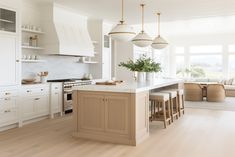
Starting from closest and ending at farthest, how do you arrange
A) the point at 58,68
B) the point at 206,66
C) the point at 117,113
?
the point at 117,113
the point at 58,68
the point at 206,66

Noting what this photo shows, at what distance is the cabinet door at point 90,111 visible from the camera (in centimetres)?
438

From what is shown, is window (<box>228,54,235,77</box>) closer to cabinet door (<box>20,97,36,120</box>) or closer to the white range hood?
the white range hood

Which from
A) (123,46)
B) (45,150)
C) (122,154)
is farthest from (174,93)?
(123,46)

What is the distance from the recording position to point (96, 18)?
323 inches


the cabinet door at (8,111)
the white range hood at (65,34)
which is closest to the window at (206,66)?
the white range hood at (65,34)

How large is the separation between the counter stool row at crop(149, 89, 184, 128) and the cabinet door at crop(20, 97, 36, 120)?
8.31 feet

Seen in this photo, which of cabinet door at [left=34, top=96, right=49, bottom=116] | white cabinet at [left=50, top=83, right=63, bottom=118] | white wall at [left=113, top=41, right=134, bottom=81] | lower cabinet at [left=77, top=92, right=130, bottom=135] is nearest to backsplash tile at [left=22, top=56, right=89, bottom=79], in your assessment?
white cabinet at [left=50, top=83, right=63, bottom=118]

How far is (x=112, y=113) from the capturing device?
4293 millimetres

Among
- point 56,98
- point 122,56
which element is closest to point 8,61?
point 56,98

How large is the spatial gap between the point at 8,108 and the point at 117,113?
226 centimetres

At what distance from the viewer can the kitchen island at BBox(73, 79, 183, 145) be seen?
4164 millimetres

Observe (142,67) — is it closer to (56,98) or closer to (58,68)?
(56,98)

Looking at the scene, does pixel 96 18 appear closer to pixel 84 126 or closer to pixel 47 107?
pixel 47 107

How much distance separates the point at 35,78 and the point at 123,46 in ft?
17.4
